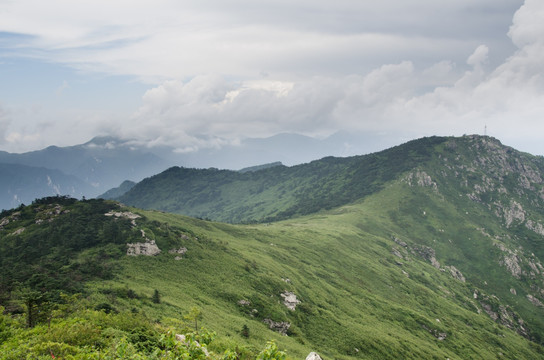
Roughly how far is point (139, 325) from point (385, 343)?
7929 centimetres

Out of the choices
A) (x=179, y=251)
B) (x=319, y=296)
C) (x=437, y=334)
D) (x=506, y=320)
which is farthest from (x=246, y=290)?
(x=506, y=320)

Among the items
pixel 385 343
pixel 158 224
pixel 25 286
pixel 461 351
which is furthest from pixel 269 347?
pixel 461 351

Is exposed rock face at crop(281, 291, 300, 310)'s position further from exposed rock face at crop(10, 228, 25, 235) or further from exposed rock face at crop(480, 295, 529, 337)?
exposed rock face at crop(480, 295, 529, 337)

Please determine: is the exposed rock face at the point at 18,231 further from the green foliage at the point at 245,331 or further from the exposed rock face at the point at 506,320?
the exposed rock face at the point at 506,320

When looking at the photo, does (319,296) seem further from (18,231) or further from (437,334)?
(18,231)

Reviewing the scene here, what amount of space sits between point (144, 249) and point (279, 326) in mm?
44477

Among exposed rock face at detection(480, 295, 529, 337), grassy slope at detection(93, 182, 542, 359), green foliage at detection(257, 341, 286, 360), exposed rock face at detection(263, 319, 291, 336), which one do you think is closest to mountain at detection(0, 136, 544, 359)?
exposed rock face at detection(263, 319, 291, 336)

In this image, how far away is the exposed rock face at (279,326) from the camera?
268ft

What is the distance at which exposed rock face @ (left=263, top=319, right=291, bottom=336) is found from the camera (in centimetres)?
8175

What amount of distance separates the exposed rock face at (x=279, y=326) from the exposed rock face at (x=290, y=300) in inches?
465

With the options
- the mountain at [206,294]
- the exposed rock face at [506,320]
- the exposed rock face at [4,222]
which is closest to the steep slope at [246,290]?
the mountain at [206,294]

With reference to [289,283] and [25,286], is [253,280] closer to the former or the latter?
[289,283]

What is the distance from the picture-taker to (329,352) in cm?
8125

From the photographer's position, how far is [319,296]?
11500cm
